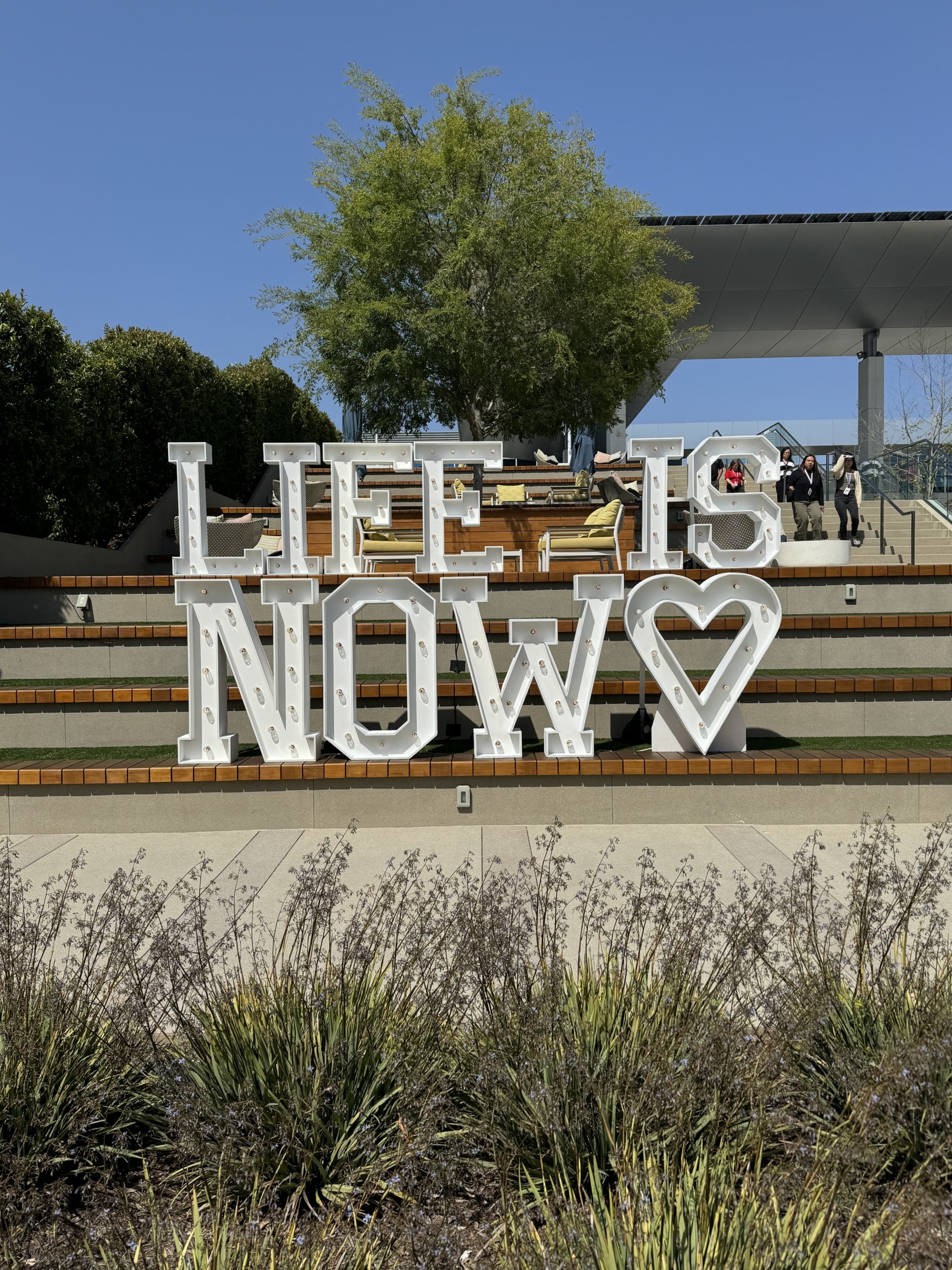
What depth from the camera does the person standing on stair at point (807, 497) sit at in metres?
15.7

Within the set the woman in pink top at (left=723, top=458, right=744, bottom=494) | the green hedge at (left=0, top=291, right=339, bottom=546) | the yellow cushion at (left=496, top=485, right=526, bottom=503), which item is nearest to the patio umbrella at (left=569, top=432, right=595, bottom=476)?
the woman in pink top at (left=723, top=458, right=744, bottom=494)

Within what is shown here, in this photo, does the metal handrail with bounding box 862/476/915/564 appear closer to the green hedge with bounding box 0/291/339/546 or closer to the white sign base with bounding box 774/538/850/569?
the white sign base with bounding box 774/538/850/569

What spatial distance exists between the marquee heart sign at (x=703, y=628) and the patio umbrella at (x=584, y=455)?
16189 mm

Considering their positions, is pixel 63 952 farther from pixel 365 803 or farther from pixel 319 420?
pixel 319 420

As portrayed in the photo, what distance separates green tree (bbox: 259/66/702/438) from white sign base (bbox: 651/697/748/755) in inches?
552

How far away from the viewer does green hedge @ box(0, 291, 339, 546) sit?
36.3 ft

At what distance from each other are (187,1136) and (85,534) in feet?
39.4

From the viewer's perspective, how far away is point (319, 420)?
28078 millimetres

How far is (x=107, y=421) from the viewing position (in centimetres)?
1369

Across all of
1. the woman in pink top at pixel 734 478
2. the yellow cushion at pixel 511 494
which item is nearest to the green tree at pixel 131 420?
the yellow cushion at pixel 511 494

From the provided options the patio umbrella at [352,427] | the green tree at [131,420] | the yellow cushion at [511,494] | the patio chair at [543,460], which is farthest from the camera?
the patio umbrella at [352,427]

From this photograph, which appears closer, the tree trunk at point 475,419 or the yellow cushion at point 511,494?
the yellow cushion at point 511,494

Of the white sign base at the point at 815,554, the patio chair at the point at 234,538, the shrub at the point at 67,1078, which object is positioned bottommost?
the shrub at the point at 67,1078

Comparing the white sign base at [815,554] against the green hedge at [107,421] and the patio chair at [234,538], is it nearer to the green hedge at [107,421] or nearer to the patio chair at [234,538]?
the patio chair at [234,538]
